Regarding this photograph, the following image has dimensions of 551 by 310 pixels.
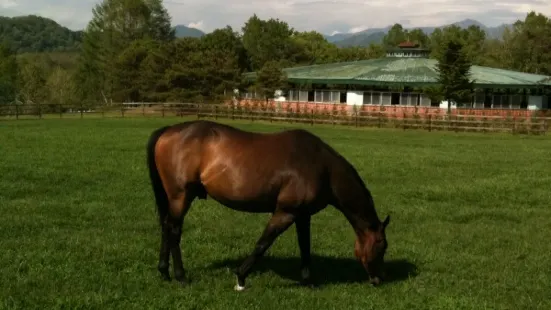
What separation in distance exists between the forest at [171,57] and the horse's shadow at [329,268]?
39.5 meters

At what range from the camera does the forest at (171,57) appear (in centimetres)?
6128

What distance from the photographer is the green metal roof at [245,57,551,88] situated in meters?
Result: 48.8

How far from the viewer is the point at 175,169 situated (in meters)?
6.66

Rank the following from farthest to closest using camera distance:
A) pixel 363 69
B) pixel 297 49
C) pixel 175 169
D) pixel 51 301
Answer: pixel 297 49 < pixel 363 69 < pixel 175 169 < pixel 51 301

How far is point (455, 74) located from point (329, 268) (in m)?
39.5

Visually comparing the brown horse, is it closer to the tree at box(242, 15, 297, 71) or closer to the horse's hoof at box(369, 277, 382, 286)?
the horse's hoof at box(369, 277, 382, 286)

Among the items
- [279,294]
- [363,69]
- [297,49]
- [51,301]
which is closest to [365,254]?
[279,294]

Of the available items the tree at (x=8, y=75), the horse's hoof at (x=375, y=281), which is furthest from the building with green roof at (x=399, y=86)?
the horse's hoof at (x=375, y=281)

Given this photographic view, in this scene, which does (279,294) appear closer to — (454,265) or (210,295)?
(210,295)

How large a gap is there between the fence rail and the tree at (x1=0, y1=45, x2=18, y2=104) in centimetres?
2246

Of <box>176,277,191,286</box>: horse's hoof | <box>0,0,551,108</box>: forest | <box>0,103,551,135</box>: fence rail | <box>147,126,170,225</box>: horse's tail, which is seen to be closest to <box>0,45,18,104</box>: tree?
<box>0,0,551,108</box>: forest

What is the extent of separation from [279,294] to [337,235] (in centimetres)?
316

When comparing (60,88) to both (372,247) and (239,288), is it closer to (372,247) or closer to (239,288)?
(239,288)

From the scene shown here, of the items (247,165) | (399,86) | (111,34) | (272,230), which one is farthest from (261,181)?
(111,34)
